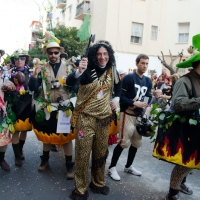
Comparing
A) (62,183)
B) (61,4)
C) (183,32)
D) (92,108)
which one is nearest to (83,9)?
(183,32)

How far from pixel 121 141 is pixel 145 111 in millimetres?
555

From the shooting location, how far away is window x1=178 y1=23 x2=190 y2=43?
19500 millimetres

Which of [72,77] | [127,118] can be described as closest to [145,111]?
[127,118]

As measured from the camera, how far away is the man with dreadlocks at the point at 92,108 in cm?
305

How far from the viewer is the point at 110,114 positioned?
3.22 metres

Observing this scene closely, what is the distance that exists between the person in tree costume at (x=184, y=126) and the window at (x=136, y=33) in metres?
16.1

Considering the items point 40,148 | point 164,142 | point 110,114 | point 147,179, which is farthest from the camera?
point 40,148

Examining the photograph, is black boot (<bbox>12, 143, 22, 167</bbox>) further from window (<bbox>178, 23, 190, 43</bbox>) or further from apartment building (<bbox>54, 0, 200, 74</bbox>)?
window (<bbox>178, 23, 190, 43</bbox>)

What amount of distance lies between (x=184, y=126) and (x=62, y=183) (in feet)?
5.90

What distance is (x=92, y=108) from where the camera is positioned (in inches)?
121

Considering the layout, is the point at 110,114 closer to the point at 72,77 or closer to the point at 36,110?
the point at 72,77

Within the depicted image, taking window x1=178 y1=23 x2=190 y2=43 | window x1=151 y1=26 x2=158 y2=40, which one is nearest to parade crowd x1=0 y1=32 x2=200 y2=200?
window x1=151 y1=26 x2=158 y2=40

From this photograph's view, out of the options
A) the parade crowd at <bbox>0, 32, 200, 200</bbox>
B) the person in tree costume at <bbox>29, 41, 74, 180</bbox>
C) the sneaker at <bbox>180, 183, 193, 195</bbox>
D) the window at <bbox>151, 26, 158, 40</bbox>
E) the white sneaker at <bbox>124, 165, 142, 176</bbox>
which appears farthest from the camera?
the window at <bbox>151, 26, 158, 40</bbox>

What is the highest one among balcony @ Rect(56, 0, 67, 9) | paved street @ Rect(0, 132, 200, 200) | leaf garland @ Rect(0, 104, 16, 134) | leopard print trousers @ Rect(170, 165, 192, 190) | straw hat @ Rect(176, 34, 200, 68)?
balcony @ Rect(56, 0, 67, 9)
